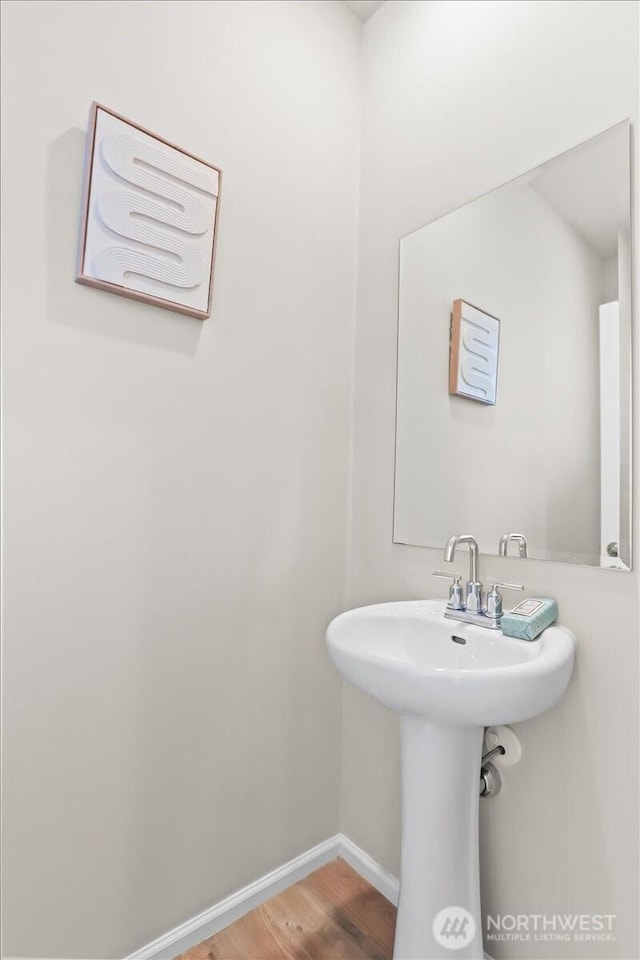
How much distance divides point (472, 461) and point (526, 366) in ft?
0.83

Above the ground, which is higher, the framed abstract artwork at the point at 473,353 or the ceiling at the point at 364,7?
the ceiling at the point at 364,7

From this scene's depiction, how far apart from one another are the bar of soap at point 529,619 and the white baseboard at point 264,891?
80cm

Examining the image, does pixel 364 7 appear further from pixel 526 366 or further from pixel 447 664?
pixel 447 664

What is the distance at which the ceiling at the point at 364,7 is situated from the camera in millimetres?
1580

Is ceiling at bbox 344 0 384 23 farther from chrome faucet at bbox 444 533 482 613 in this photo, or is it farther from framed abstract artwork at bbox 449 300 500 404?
chrome faucet at bbox 444 533 482 613

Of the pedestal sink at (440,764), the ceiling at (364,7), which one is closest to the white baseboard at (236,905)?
the pedestal sink at (440,764)

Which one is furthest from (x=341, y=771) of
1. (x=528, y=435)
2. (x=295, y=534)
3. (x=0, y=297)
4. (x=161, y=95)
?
(x=161, y=95)

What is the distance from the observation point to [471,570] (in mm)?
1188

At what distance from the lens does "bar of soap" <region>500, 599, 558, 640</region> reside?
986 millimetres

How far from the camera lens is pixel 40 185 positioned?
1003 millimetres

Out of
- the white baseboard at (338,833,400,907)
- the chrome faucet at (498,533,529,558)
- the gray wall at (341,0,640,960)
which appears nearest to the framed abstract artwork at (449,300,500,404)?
the gray wall at (341,0,640,960)

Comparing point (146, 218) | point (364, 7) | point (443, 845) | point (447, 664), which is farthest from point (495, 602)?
point (364, 7)

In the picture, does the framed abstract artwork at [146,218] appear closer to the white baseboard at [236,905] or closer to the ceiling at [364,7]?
the ceiling at [364,7]

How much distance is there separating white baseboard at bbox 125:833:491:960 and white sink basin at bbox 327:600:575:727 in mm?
715
